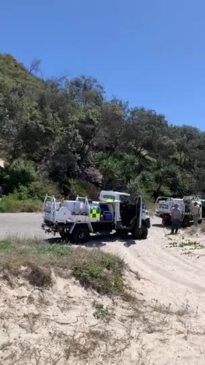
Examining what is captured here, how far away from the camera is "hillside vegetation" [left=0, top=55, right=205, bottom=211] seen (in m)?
37.8

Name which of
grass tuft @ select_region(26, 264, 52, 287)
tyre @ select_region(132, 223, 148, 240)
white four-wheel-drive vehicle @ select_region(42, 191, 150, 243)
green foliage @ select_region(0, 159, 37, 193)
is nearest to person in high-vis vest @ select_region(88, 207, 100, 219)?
white four-wheel-drive vehicle @ select_region(42, 191, 150, 243)

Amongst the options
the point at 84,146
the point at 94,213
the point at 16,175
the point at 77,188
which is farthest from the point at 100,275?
the point at 84,146

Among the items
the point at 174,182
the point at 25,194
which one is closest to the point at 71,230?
the point at 25,194

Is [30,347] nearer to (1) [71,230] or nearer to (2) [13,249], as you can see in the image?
(2) [13,249]

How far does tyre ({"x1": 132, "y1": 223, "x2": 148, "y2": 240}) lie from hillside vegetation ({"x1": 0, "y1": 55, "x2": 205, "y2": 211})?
1084 cm

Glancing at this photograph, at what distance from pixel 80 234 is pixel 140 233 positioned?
418cm

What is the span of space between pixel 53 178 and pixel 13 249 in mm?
29441

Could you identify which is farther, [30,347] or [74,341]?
[74,341]

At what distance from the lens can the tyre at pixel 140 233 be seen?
79.6 feet

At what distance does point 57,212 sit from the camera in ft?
68.0

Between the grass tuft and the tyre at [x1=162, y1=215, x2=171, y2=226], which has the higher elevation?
the tyre at [x1=162, y1=215, x2=171, y2=226]

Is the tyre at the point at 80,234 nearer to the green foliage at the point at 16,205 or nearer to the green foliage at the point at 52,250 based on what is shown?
the green foliage at the point at 52,250

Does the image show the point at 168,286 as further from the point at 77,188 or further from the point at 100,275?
the point at 77,188

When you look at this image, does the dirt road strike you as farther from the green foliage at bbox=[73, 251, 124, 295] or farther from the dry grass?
the dry grass
